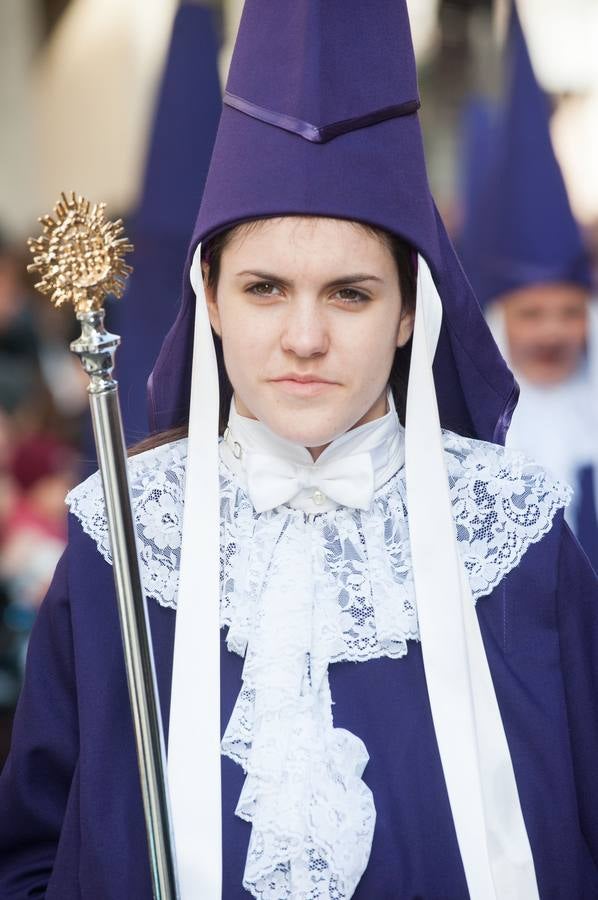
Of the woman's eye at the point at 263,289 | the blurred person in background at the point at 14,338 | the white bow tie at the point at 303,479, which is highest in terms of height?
the blurred person in background at the point at 14,338

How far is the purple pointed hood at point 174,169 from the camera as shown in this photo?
4430 mm

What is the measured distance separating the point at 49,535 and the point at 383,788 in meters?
2.75

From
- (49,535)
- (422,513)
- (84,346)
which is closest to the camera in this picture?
(84,346)

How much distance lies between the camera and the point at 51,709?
237 cm

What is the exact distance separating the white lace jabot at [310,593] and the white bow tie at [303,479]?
23mm

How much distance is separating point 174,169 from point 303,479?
7.91 ft

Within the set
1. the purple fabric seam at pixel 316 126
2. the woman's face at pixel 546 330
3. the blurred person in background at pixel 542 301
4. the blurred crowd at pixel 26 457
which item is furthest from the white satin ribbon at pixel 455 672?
the woman's face at pixel 546 330

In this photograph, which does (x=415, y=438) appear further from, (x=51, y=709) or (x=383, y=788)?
(x=51, y=709)

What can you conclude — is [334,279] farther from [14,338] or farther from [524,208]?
[14,338]

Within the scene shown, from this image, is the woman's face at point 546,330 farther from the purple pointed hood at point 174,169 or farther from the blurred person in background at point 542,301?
the purple pointed hood at point 174,169

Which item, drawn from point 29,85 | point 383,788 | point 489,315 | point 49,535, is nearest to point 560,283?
point 489,315

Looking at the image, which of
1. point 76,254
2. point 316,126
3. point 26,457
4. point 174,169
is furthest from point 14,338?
point 76,254

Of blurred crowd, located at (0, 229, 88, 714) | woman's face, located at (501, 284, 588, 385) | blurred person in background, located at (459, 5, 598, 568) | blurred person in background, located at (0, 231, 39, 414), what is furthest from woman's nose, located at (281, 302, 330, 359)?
blurred person in background, located at (0, 231, 39, 414)

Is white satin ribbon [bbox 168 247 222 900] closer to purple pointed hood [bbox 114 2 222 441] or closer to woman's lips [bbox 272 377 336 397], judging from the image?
woman's lips [bbox 272 377 336 397]
